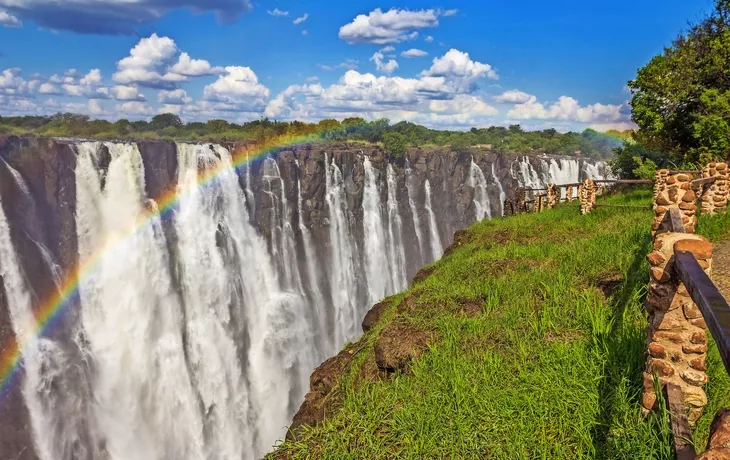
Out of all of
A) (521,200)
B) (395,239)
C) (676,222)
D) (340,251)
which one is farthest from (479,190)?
(676,222)

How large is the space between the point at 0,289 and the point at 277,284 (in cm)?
1294

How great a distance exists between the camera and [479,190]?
38.2 metres

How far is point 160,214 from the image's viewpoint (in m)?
23.1

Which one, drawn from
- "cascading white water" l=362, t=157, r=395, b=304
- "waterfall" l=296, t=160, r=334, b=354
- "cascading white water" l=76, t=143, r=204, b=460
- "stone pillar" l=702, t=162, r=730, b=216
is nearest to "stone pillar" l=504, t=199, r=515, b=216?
"stone pillar" l=702, t=162, r=730, b=216

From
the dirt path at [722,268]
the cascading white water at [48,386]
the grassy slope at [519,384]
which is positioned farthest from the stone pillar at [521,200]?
the cascading white water at [48,386]

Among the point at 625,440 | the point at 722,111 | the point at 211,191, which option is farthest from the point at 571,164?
the point at 625,440

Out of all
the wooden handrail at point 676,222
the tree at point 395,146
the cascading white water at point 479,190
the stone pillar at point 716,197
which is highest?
the tree at point 395,146

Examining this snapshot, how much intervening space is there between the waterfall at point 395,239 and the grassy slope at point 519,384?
27.1m

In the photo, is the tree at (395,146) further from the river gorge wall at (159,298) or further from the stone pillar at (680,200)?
the stone pillar at (680,200)

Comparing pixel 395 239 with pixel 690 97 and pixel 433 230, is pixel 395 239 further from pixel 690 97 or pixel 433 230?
pixel 690 97

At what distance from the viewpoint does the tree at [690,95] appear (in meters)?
13.8

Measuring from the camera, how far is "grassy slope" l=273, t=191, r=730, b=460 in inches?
129

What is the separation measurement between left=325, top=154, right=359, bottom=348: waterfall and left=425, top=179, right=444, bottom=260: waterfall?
7260 mm

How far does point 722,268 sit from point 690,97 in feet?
39.3
